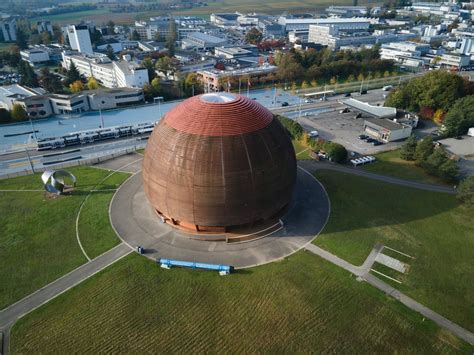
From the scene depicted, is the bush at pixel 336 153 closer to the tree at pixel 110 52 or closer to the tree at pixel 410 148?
the tree at pixel 410 148

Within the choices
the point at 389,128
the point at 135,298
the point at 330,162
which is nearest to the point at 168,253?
the point at 135,298

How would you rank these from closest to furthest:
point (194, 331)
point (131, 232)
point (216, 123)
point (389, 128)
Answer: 1. point (194, 331)
2. point (216, 123)
3. point (131, 232)
4. point (389, 128)

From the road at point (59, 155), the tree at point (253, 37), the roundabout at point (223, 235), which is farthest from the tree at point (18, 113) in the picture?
the tree at point (253, 37)

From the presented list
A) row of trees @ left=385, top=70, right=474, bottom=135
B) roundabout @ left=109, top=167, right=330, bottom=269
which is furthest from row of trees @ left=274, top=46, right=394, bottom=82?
roundabout @ left=109, top=167, right=330, bottom=269

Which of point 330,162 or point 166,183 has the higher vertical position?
point 166,183

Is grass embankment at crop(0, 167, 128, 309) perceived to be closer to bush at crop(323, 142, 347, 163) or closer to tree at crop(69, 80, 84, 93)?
bush at crop(323, 142, 347, 163)

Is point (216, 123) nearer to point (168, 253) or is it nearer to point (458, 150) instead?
point (168, 253)
